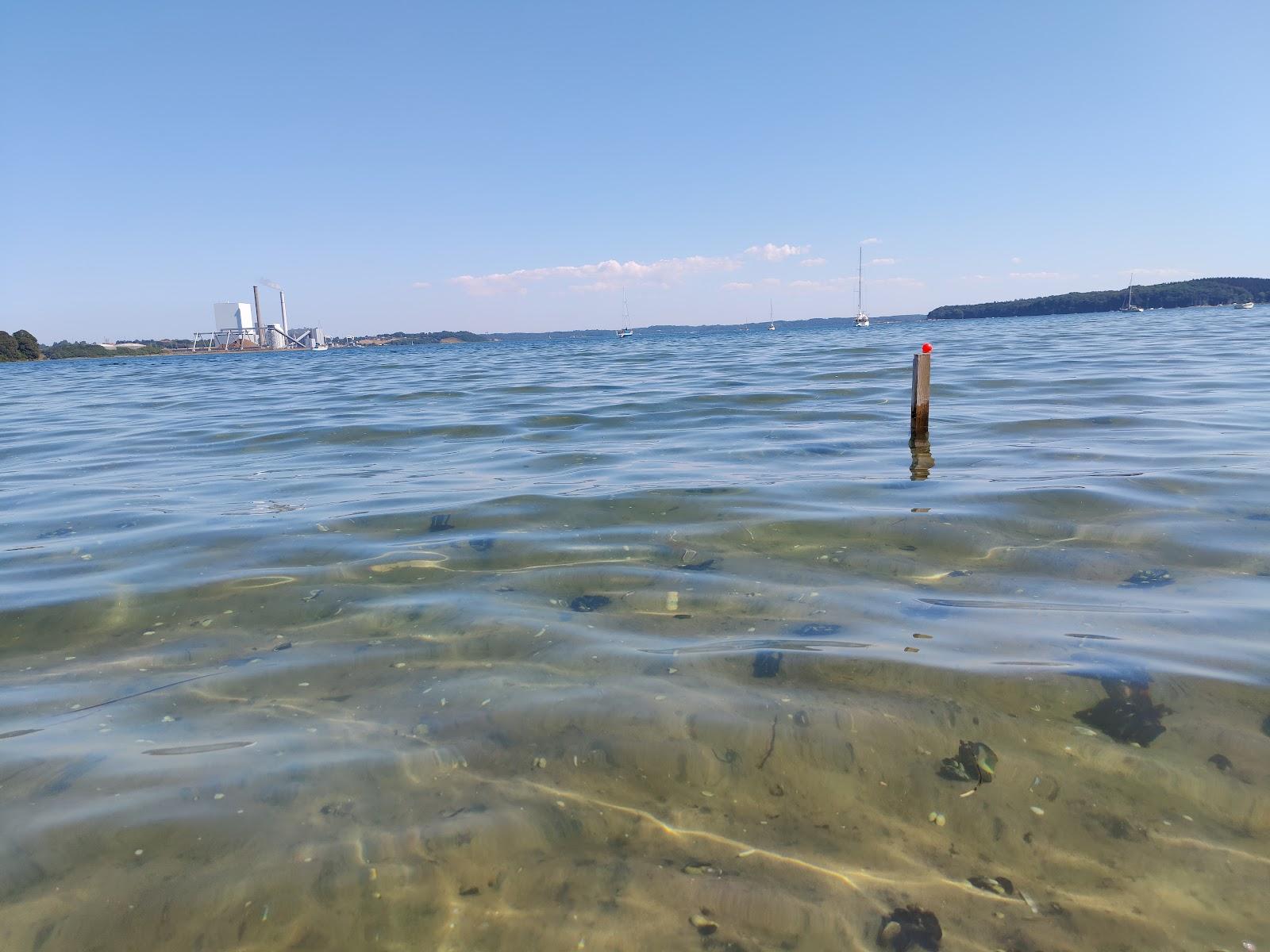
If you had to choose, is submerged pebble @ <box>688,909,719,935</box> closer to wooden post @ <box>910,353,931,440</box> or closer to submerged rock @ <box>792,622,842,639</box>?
submerged rock @ <box>792,622,842,639</box>

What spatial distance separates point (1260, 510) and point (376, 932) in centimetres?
683

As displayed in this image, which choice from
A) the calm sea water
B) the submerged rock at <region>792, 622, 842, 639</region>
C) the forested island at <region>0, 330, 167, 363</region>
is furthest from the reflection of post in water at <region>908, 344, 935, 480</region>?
the forested island at <region>0, 330, 167, 363</region>

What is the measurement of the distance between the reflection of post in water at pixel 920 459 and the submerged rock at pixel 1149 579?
2864 mm

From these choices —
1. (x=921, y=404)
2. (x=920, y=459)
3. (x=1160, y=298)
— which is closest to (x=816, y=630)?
(x=920, y=459)

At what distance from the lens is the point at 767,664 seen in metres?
3.72

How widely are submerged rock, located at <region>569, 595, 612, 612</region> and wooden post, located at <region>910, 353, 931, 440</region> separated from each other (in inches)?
246

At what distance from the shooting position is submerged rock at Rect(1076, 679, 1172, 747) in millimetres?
3094

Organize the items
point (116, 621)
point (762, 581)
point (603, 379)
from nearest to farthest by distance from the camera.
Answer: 1. point (116, 621)
2. point (762, 581)
3. point (603, 379)

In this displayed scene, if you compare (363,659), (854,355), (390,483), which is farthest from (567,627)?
(854,355)

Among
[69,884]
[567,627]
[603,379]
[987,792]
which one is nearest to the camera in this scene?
[69,884]

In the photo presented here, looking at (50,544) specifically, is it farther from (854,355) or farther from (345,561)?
(854,355)

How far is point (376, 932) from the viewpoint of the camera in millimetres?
2285

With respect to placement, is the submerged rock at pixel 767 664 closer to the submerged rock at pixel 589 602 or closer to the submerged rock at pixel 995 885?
the submerged rock at pixel 589 602

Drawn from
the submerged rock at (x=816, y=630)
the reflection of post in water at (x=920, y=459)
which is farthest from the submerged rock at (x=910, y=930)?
the reflection of post in water at (x=920, y=459)
